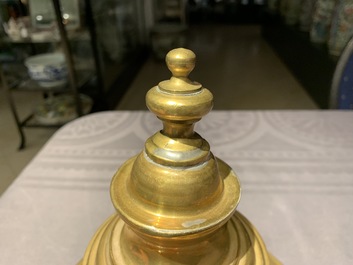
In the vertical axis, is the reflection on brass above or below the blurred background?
above

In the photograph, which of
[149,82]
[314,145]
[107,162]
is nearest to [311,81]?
[149,82]

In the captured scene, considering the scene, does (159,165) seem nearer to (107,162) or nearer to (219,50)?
(107,162)

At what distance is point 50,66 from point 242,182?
1.38 meters

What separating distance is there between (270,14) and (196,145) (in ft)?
12.9

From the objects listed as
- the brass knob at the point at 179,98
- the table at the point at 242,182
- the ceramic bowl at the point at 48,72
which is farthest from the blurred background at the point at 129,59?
the brass knob at the point at 179,98

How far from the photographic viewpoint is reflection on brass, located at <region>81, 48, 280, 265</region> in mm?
261

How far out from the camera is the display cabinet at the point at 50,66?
5.62 ft

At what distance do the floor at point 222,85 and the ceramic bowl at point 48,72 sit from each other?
342mm

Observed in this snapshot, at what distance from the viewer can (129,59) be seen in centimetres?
279

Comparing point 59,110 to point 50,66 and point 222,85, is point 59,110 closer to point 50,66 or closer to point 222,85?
point 50,66

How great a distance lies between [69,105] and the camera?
1.88 meters

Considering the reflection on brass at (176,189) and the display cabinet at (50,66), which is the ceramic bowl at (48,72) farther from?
the reflection on brass at (176,189)

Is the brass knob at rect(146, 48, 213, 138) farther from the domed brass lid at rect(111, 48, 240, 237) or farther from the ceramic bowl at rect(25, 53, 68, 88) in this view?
the ceramic bowl at rect(25, 53, 68, 88)

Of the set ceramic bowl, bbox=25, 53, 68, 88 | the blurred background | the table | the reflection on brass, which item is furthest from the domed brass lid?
ceramic bowl, bbox=25, 53, 68, 88
